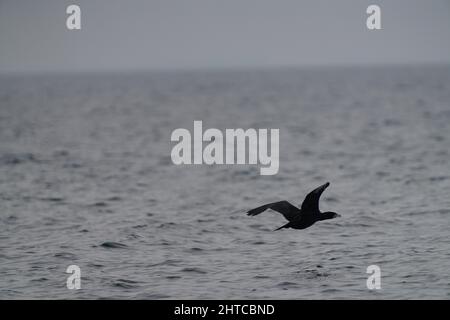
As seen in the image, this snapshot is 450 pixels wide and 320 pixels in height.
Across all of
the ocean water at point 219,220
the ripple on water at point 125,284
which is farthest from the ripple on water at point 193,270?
the ripple on water at point 125,284

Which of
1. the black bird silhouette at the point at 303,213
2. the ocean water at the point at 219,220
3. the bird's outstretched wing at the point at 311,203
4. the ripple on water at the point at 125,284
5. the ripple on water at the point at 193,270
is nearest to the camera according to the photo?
the ripple on water at the point at 125,284

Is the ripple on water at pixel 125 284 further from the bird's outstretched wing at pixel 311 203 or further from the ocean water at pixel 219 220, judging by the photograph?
the bird's outstretched wing at pixel 311 203

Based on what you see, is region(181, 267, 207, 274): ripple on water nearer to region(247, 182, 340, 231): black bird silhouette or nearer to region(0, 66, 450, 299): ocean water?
region(0, 66, 450, 299): ocean water

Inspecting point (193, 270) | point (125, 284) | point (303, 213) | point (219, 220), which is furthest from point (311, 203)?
point (219, 220)

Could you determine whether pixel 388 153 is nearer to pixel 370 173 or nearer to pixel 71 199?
pixel 370 173

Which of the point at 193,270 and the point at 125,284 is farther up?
the point at 193,270

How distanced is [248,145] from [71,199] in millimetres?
21657

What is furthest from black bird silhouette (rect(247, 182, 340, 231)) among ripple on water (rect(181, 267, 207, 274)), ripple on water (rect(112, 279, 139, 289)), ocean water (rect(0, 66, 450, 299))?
ripple on water (rect(112, 279, 139, 289))

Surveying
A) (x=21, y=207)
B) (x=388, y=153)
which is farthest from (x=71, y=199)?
(x=388, y=153)

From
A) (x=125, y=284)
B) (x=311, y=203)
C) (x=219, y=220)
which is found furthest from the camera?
(x=219, y=220)

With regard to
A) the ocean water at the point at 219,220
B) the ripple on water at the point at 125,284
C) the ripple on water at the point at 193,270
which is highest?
the ocean water at the point at 219,220

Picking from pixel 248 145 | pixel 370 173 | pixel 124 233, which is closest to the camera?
pixel 124 233

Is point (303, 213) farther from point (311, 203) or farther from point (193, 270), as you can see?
point (193, 270)
